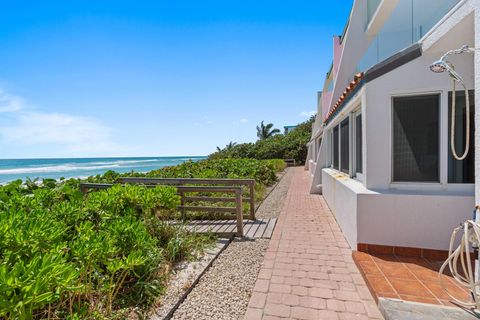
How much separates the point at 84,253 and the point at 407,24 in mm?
5923

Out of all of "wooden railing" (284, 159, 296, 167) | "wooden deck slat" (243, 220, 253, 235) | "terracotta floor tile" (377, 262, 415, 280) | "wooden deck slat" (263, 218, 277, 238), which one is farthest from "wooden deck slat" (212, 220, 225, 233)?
"wooden railing" (284, 159, 296, 167)

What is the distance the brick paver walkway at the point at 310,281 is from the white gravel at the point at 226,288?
5.4 inches

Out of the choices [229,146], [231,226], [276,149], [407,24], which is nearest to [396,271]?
[231,226]

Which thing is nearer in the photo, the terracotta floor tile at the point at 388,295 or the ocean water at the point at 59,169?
the terracotta floor tile at the point at 388,295

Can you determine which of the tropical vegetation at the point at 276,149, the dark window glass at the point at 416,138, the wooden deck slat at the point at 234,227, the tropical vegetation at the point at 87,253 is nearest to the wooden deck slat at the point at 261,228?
the wooden deck slat at the point at 234,227

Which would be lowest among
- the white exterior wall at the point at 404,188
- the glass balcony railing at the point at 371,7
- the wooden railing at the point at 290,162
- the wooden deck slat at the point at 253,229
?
the wooden deck slat at the point at 253,229

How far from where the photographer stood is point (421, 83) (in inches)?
134

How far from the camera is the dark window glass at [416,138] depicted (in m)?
Answer: 3.42

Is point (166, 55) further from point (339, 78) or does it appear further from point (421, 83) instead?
point (421, 83)

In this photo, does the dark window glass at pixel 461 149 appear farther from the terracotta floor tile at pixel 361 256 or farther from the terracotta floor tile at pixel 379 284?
the terracotta floor tile at pixel 379 284

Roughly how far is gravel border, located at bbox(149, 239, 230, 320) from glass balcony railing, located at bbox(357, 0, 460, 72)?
4761mm

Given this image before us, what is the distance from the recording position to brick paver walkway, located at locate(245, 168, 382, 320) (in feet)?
8.23

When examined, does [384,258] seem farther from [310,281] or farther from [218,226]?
[218,226]

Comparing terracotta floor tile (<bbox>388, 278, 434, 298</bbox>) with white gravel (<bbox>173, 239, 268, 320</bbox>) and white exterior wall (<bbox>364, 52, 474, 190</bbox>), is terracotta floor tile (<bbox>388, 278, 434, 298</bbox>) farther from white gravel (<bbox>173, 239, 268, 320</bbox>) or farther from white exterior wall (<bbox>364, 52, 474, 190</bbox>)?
white gravel (<bbox>173, 239, 268, 320</bbox>)
